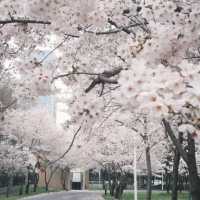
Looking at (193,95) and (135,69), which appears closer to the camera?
(193,95)

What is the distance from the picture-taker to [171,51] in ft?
16.7

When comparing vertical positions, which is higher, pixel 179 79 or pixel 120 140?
pixel 120 140

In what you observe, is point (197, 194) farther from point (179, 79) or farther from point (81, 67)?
point (179, 79)

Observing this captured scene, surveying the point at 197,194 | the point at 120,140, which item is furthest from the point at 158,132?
the point at 197,194

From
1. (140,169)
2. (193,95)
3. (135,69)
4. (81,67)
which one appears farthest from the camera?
(140,169)

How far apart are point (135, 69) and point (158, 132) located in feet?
69.0

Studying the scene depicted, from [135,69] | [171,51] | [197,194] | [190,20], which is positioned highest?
[190,20]

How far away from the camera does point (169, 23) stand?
5523 millimetres

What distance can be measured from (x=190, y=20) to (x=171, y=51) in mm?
448

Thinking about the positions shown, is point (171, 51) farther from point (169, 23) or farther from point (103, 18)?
point (103, 18)

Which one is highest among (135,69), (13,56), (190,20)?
(13,56)

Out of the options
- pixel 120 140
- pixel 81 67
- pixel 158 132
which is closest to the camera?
pixel 81 67

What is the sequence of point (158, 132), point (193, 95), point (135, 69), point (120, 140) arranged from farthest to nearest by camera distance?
point (120, 140)
point (158, 132)
point (135, 69)
point (193, 95)

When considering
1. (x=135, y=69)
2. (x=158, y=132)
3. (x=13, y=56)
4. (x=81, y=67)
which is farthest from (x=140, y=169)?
(x=135, y=69)
